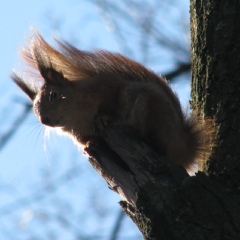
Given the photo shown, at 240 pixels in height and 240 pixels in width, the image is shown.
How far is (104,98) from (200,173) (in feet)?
3.19

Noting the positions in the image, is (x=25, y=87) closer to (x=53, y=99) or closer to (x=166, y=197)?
(x=53, y=99)

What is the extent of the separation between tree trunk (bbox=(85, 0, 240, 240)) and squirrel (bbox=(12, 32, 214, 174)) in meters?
0.17

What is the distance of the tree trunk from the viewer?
2129 millimetres

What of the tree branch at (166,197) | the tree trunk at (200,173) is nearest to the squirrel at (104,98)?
the tree trunk at (200,173)

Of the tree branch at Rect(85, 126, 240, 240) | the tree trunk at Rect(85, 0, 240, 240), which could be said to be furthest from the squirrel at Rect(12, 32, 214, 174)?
the tree branch at Rect(85, 126, 240, 240)

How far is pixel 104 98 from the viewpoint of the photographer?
311 cm

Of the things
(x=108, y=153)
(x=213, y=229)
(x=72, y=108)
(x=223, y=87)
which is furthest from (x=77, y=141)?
(x=213, y=229)

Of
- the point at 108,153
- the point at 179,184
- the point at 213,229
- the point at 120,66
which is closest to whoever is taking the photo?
the point at 213,229

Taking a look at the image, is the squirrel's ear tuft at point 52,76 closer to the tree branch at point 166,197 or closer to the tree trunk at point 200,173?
the tree trunk at point 200,173

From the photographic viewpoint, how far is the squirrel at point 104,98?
287 centimetres

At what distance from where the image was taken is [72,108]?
3203mm

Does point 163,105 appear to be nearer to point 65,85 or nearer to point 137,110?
point 137,110

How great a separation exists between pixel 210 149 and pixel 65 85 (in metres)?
0.94

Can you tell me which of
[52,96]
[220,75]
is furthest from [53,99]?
[220,75]
